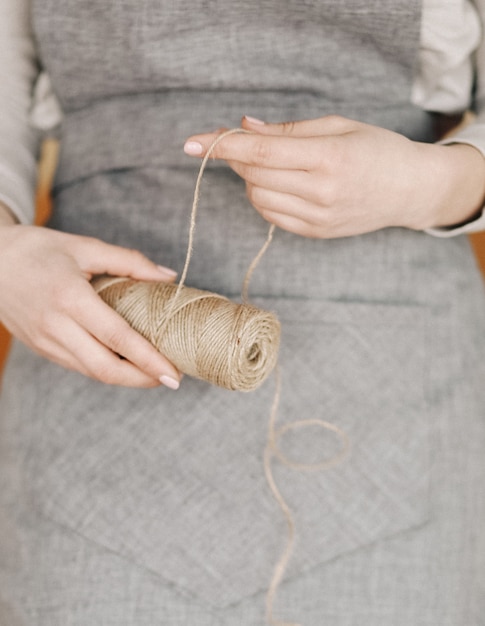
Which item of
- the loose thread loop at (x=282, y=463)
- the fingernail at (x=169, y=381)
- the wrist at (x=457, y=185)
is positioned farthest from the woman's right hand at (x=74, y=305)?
the wrist at (x=457, y=185)

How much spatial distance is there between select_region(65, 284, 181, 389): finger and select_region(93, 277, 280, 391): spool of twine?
0.8 inches

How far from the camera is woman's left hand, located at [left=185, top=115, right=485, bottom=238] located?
51 cm

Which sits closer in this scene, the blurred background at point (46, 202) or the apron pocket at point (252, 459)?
the apron pocket at point (252, 459)

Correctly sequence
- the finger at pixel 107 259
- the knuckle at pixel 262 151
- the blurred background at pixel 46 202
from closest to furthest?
the knuckle at pixel 262 151, the finger at pixel 107 259, the blurred background at pixel 46 202

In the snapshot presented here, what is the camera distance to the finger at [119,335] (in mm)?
569

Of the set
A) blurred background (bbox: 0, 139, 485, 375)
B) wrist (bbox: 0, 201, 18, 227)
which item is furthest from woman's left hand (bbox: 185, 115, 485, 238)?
blurred background (bbox: 0, 139, 485, 375)

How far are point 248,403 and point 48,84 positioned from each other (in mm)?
490

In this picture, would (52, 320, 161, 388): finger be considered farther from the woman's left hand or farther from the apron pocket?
the woman's left hand

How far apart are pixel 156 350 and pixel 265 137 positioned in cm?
23

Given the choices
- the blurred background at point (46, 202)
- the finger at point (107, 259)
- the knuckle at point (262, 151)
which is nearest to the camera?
the knuckle at point (262, 151)

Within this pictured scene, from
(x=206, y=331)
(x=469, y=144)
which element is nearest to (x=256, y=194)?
(x=206, y=331)

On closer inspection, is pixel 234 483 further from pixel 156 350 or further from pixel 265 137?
pixel 265 137

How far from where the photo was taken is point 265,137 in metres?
0.50

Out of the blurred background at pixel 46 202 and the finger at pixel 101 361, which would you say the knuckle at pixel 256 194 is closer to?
the finger at pixel 101 361
